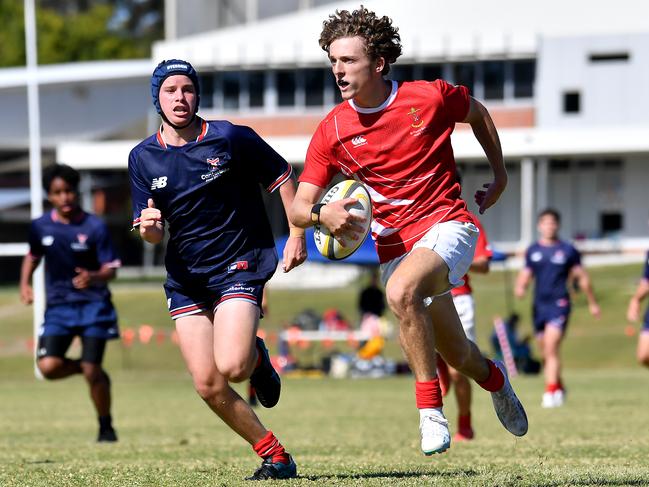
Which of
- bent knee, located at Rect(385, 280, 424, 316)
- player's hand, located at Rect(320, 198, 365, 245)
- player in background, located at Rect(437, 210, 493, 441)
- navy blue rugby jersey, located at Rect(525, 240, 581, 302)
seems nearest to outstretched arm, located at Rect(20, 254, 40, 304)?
player in background, located at Rect(437, 210, 493, 441)

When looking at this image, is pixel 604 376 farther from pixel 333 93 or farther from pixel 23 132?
pixel 23 132

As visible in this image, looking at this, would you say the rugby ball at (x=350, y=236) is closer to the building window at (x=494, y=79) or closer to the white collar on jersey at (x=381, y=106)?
the white collar on jersey at (x=381, y=106)

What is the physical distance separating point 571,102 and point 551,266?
39125 millimetres

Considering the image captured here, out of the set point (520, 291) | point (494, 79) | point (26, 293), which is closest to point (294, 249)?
point (26, 293)

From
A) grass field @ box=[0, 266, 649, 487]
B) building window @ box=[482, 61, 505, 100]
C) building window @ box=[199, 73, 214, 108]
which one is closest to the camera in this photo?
grass field @ box=[0, 266, 649, 487]

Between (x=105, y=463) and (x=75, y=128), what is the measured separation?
52.3m

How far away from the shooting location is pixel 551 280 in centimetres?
1611

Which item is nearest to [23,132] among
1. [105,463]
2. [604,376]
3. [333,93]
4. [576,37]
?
[333,93]

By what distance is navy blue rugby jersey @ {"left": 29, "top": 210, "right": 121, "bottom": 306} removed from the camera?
1122 centimetres

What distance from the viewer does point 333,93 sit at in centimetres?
5519

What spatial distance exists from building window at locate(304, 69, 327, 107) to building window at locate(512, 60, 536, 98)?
7.86 meters

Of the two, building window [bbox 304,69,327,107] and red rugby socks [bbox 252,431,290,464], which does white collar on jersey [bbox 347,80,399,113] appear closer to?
red rugby socks [bbox 252,431,290,464]

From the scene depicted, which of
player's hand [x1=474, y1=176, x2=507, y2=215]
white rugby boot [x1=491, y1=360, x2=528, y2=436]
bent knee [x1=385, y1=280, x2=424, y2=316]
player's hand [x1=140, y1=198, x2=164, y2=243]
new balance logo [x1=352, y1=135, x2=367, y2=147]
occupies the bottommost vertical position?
white rugby boot [x1=491, y1=360, x2=528, y2=436]

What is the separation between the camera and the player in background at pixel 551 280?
1571 centimetres
